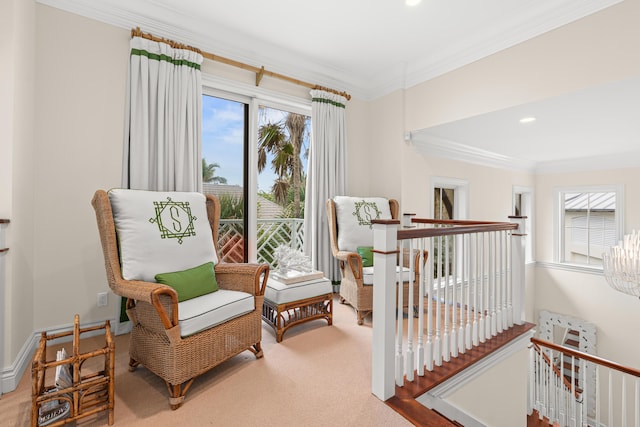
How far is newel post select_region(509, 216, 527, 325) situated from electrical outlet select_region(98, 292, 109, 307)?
11.6 feet

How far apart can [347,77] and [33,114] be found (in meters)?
3.19

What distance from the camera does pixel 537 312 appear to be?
219 inches

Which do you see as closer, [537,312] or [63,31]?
[63,31]

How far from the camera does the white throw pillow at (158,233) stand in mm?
1943

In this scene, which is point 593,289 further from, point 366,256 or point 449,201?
point 366,256

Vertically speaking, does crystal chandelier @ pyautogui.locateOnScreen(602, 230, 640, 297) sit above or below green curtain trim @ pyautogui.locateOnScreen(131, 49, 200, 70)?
below

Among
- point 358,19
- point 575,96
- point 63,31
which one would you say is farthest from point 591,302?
point 63,31

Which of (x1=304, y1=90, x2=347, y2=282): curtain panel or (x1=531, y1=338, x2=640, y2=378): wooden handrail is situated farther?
(x1=304, y1=90, x2=347, y2=282): curtain panel

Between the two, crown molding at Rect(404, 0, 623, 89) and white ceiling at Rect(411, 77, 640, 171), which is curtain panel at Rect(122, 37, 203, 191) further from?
white ceiling at Rect(411, 77, 640, 171)

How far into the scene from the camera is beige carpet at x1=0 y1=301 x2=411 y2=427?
1.53 metres

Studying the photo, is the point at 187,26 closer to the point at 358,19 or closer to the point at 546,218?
the point at 358,19

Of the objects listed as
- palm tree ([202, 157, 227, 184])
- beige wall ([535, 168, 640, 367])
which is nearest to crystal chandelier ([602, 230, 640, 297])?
beige wall ([535, 168, 640, 367])

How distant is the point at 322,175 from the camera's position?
3.75m

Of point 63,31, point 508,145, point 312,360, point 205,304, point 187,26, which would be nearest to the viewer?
point 205,304
